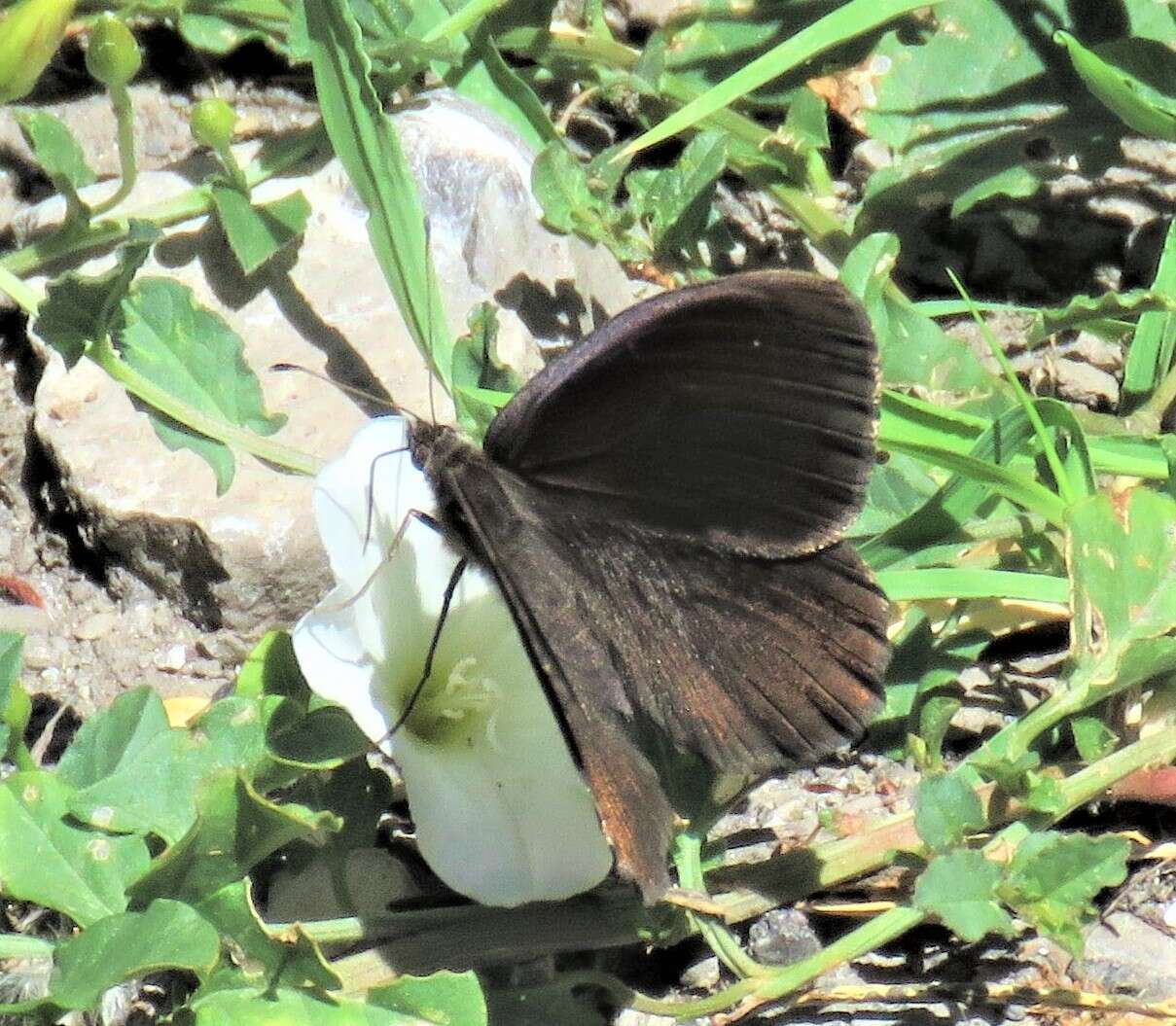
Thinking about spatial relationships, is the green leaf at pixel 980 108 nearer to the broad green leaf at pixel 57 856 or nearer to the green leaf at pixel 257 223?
the green leaf at pixel 257 223

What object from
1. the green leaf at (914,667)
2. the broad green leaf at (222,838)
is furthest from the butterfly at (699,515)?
the green leaf at (914,667)

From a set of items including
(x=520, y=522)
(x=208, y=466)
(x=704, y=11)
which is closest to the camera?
(x=520, y=522)

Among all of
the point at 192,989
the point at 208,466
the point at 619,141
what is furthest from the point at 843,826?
the point at 619,141

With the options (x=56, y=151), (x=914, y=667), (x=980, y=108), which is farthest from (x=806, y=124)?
(x=56, y=151)

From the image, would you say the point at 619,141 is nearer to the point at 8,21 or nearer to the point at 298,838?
the point at 8,21

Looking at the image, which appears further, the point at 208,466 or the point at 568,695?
the point at 208,466

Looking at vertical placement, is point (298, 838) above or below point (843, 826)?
above

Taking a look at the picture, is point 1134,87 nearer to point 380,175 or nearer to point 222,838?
point 380,175
